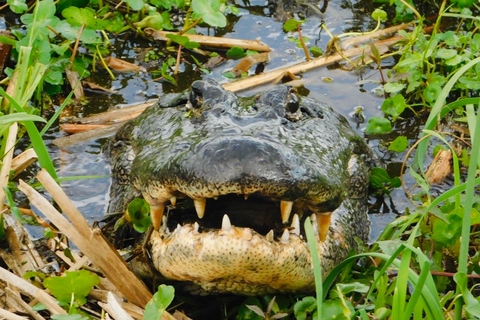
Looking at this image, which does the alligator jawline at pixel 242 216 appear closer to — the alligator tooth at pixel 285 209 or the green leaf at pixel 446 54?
the alligator tooth at pixel 285 209

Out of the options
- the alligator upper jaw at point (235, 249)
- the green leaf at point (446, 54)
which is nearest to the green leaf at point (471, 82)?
the green leaf at point (446, 54)

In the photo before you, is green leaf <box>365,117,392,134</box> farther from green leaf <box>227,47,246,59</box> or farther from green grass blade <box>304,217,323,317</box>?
green grass blade <box>304,217,323,317</box>

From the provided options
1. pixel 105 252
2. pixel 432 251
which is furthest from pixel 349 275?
pixel 105 252

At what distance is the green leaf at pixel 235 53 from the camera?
18.6 ft

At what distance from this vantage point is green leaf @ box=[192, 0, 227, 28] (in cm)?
513

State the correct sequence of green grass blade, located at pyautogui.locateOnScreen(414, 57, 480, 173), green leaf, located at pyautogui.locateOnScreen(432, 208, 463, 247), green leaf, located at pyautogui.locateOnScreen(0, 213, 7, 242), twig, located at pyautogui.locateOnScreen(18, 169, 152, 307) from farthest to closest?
green leaf, located at pyautogui.locateOnScreen(0, 213, 7, 242) < green grass blade, located at pyautogui.locateOnScreen(414, 57, 480, 173) < green leaf, located at pyautogui.locateOnScreen(432, 208, 463, 247) < twig, located at pyautogui.locateOnScreen(18, 169, 152, 307)

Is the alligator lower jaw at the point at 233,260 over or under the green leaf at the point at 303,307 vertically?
over

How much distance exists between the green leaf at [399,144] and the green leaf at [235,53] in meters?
1.53

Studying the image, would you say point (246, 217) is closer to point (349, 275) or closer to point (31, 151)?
point (349, 275)

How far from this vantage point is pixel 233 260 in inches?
110

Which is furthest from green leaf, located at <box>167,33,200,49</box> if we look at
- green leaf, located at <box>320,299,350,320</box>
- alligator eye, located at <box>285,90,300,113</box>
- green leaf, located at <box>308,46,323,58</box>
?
green leaf, located at <box>320,299,350,320</box>

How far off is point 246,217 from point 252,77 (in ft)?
7.89

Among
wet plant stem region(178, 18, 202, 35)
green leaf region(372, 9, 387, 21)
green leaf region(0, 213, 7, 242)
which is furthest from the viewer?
green leaf region(372, 9, 387, 21)

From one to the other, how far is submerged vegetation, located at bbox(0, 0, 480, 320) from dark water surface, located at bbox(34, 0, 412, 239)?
11cm
